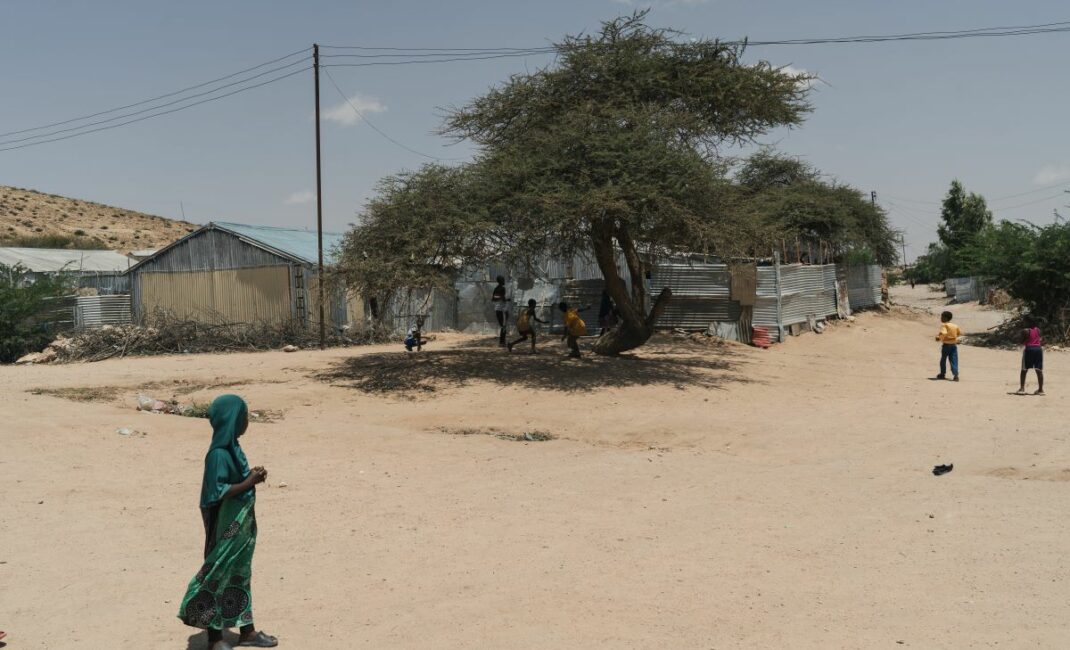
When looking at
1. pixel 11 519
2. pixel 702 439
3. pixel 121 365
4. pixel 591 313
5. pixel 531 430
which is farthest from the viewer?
pixel 591 313

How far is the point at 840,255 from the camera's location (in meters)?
31.7

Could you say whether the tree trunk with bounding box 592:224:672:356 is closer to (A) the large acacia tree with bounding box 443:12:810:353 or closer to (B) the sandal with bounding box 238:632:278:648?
(A) the large acacia tree with bounding box 443:12:810:353

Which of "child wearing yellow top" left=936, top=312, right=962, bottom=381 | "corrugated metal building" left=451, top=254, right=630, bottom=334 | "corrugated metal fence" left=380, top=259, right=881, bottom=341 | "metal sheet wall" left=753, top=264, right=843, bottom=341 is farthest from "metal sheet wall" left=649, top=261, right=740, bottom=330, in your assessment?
"child wearing yellow top" left=936, top=312, right=962, bottom=381

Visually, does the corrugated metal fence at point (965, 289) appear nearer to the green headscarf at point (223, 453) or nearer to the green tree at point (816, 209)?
the green tree at point (816, 209)

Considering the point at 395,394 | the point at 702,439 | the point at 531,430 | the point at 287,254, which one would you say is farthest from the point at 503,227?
the point at 287,254

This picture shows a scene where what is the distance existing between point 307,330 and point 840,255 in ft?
64.6

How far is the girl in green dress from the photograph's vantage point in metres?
4.54

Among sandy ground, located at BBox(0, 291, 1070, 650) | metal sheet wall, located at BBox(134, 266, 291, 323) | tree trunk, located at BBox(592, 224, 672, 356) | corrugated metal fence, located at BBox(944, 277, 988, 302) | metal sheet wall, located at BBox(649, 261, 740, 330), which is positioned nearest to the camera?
sandy ground, located at BBox(0, 291, 1070, 650)

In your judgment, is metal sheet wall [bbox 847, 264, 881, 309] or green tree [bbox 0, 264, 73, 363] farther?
metal sheet wall [bbox 847, 264, 881, 309]

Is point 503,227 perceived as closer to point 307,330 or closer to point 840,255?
point 307,330

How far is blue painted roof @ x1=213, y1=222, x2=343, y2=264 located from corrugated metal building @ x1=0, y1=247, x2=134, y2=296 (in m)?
5.25

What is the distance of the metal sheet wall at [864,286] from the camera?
3275cm

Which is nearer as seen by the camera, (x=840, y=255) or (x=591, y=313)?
(x=591, y=313)

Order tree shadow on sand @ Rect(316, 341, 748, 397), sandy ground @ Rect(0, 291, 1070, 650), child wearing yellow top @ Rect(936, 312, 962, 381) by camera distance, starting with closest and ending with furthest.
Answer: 1. sandy ground @ Rect(0, 291, 1070, 650)
2. tree shadow on sand @ Rect(316, 341, 748, 397)
3. child wearing yellow top @ Rect(936, 312, 962, 381)
